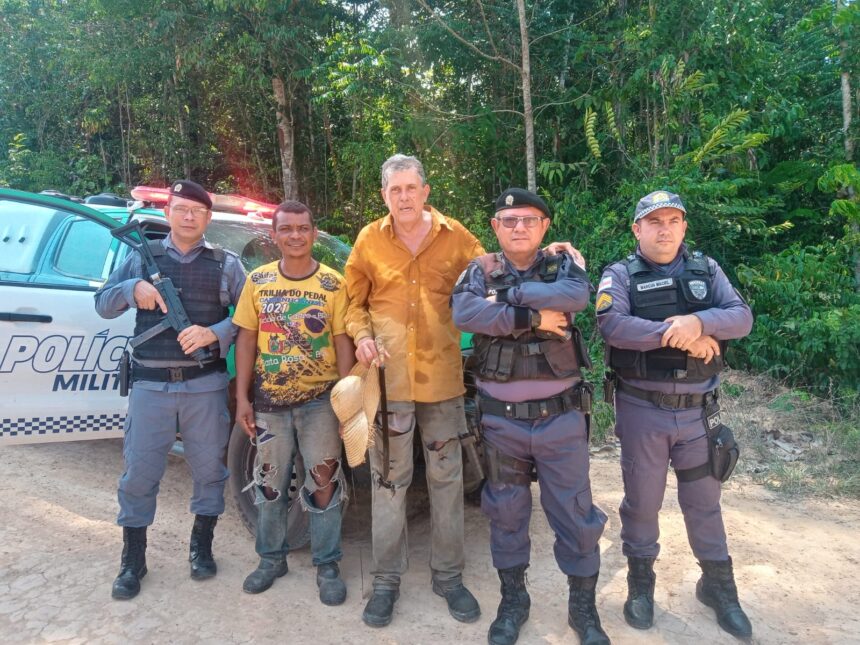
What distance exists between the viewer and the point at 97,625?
9.02 feet

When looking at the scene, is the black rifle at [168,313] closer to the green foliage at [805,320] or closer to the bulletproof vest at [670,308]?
the bulletproof vest at [670,308]

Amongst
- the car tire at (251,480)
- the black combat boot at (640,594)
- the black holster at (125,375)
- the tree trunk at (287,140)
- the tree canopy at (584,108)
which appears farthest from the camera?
the tree trunk at (287,140)

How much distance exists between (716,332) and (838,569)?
163 cm

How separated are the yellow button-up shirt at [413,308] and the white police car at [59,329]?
1.02 meters

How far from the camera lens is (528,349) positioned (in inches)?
104

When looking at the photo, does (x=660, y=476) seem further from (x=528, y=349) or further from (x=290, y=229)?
(x=290, y=229)

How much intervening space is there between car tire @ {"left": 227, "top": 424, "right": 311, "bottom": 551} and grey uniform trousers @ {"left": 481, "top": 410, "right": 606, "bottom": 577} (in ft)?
3.66

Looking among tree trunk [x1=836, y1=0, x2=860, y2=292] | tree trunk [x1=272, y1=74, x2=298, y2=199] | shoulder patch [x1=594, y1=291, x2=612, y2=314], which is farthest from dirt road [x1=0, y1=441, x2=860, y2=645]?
tree trunk [x1=272, y1=74, x2=298, y2=199]

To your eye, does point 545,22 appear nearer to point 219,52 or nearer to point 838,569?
point 219,52

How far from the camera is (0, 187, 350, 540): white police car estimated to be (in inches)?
137

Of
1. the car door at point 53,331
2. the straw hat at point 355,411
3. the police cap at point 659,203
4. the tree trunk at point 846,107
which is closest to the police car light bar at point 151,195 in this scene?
the car door at point 53,331

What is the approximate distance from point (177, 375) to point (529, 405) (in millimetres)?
1675

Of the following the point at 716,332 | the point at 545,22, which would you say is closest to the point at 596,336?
the point at 716,332

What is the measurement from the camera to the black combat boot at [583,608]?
2.61 metres
